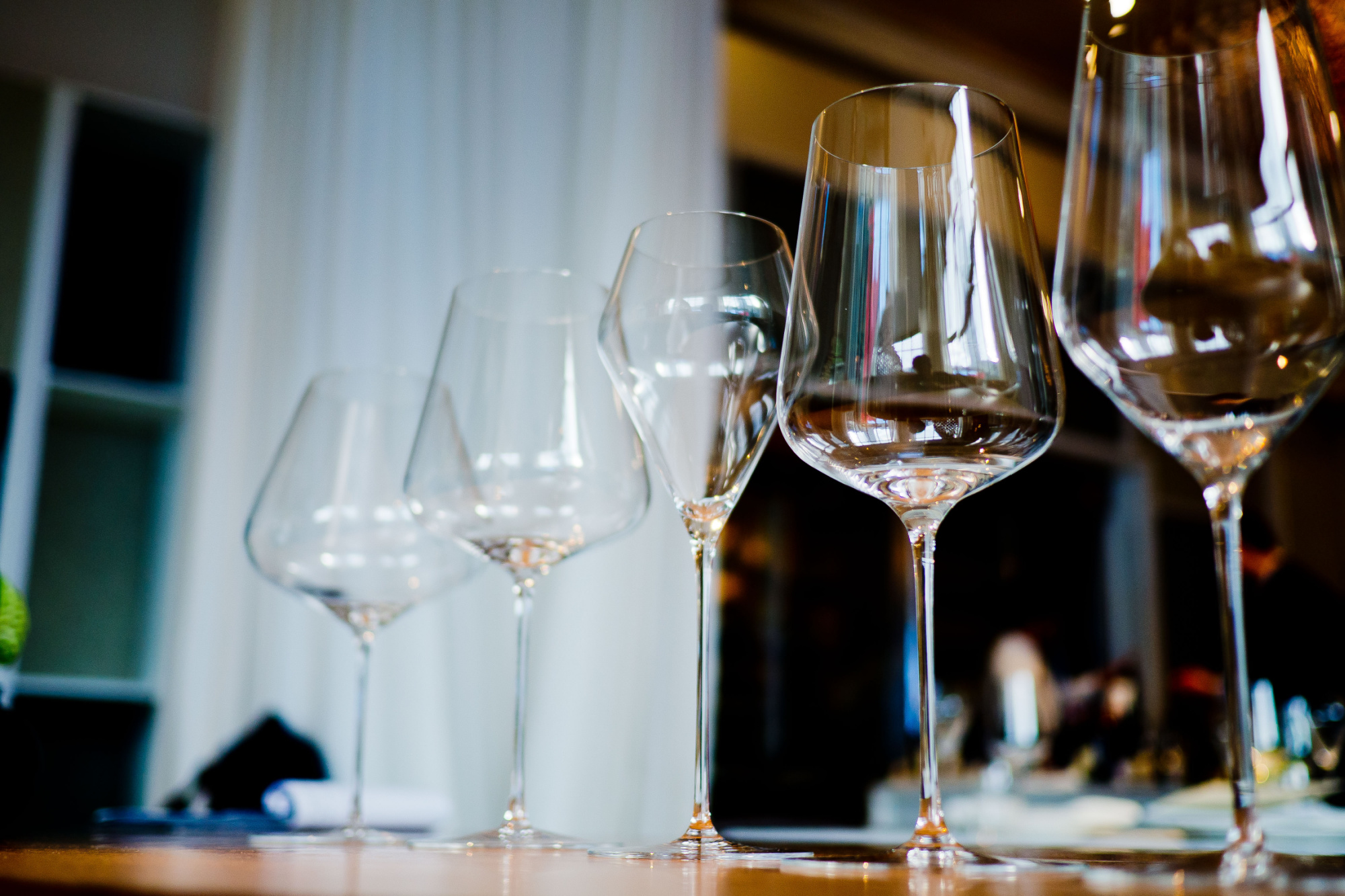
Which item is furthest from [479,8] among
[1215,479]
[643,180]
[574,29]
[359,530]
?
[1215,479]

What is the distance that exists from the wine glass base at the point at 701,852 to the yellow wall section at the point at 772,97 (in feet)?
10.5

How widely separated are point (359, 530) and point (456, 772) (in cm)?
123

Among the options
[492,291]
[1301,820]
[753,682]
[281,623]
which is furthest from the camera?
A: [753,682]

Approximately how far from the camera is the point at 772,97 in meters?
3.69

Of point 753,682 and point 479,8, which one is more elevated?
point 479,8

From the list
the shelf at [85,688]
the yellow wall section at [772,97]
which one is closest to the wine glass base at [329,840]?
the shelf at [85,688]

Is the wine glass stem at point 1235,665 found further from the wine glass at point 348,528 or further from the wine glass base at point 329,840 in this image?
the wine glass at point 348,528

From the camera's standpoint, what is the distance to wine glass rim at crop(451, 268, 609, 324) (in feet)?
2.32

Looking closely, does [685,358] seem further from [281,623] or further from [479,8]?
[479,8]

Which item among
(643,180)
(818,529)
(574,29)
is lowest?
(818,529)

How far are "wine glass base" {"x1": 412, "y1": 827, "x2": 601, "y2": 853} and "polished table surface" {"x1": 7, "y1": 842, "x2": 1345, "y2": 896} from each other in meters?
0.12

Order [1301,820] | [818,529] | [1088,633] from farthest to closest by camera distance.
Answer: [1088,633] < [818,529] < [1301,820]

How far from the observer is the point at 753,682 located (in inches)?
145

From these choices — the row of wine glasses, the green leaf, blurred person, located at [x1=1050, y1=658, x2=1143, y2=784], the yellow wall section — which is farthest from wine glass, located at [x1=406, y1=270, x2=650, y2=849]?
the yellow wall section
